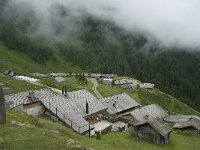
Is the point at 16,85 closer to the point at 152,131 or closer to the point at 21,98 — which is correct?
the point at 21,98

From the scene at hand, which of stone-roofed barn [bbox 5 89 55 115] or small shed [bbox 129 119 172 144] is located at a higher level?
stone-roofed barn [bbox 5 89 55 115]

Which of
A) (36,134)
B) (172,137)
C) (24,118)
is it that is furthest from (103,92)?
(36,134)

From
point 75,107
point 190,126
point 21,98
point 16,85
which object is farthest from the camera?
point 16,85

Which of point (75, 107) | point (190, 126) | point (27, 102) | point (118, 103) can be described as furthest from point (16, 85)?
point (190, 126)

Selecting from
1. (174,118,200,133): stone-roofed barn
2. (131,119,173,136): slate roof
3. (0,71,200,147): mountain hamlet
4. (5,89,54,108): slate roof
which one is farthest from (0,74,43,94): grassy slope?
(174,118,200,133): stone-roofed barn

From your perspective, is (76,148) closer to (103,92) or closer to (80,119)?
(80,119)

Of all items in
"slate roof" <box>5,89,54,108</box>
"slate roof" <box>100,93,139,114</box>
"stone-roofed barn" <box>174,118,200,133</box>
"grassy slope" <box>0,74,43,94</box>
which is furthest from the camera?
"slate roof" <box>100,93,139,114</box>

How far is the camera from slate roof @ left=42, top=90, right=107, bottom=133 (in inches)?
3234

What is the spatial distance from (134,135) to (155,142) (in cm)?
523

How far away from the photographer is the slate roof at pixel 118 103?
12316 cm

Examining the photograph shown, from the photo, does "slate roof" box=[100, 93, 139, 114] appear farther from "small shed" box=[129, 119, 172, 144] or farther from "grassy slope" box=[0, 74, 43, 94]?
"small shed" box=[129, 119, 172, 144]

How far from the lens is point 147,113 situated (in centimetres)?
12444

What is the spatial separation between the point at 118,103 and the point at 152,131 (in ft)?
157

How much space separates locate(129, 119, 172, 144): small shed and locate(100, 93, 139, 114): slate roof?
3540cm
